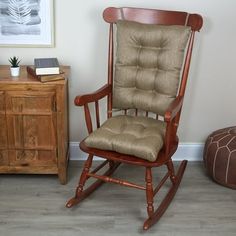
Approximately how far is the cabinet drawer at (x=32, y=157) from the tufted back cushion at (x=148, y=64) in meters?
0.56

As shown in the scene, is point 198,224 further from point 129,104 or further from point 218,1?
point 218,1

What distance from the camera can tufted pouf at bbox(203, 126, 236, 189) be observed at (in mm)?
2549

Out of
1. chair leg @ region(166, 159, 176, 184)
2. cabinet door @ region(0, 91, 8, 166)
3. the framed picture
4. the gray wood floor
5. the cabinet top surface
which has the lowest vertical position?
the gray wood floor

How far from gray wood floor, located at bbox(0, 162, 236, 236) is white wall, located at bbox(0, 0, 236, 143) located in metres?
0.52

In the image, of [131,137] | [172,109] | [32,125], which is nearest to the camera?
[172,109]

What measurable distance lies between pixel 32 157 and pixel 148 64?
3.20 feet

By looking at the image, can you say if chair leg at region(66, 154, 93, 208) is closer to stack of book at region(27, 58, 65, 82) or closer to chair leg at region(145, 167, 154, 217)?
chair leg at region(145, 167, 154, 217)

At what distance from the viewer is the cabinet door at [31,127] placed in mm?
2394

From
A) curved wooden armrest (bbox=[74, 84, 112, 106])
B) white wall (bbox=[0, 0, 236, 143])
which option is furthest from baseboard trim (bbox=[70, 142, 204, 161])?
curved wooden armrest (bbox=[74, 84, 112, 106])

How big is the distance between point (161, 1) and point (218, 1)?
0.39 m

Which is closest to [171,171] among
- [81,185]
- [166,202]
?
[166,202]

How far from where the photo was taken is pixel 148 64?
241cm

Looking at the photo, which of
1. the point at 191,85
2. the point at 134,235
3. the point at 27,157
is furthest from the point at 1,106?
the point at 191,85

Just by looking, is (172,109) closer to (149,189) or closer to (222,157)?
(149,189)
